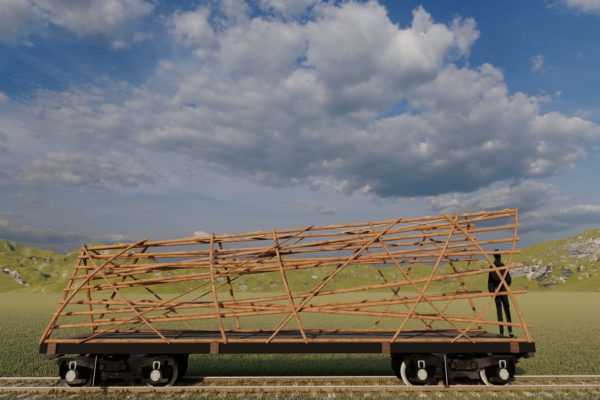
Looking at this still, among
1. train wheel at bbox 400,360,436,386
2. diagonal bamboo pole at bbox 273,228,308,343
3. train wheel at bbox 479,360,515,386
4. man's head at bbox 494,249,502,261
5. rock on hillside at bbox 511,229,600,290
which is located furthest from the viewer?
rock on hillside at bbox 511,229,600,290

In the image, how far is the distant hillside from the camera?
157875 mm

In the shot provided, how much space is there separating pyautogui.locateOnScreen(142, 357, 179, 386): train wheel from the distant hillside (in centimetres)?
14871

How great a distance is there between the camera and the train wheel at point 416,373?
9.92 metres

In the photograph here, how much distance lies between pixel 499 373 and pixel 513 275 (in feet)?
634

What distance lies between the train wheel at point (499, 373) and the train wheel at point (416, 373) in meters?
1.28

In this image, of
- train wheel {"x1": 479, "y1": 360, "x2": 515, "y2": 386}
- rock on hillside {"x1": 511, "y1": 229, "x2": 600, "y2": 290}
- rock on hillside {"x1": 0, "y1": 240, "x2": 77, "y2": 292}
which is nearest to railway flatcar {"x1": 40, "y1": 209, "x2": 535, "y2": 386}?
train wheel {"x1": 479, "y1": 360, "x2": 515, "y2": 386}

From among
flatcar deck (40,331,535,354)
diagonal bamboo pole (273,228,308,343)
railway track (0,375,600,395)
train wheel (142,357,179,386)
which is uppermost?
diagonal bamboo pole (273,228,308,343)

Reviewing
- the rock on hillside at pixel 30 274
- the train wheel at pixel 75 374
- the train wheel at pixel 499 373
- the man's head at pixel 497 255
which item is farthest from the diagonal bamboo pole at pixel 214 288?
the rock on hillside at pixel 30 274

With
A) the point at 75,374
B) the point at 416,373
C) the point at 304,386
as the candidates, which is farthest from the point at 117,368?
the point at 416,373

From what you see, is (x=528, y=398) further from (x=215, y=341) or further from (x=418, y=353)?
(x=215, y=341)

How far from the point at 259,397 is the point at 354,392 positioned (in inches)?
93.0

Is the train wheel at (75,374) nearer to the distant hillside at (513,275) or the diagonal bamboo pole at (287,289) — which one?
the diagonal bamboo pole at (287,289)

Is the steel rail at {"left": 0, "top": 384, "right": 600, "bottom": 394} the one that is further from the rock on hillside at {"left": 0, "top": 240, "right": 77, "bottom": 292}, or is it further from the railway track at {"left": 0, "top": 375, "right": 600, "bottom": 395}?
the rock on hillside at {"left": 0, "top": 240, "right": 77, "bottom": 292}

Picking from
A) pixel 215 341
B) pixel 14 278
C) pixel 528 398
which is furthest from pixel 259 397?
pixel 14 278
